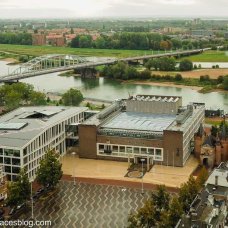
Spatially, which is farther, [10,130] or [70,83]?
[70,83]

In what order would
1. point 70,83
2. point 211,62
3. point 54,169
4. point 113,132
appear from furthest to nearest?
point 211,62 → point 70,83 → point 113,132 → point 54,169

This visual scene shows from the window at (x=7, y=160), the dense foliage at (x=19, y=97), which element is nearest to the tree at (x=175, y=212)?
the window at (x=7, y=160)

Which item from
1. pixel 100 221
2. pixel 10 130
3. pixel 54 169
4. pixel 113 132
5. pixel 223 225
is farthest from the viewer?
pixel 113 132

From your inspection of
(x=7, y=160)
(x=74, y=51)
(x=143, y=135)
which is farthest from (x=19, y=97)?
(x=74, y=51)

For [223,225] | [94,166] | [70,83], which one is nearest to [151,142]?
[94,166]

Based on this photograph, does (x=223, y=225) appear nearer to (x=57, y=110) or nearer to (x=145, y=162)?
(x=145, y=162)

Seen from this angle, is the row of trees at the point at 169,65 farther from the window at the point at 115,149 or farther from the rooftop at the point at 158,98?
the window at the point at 115,149
